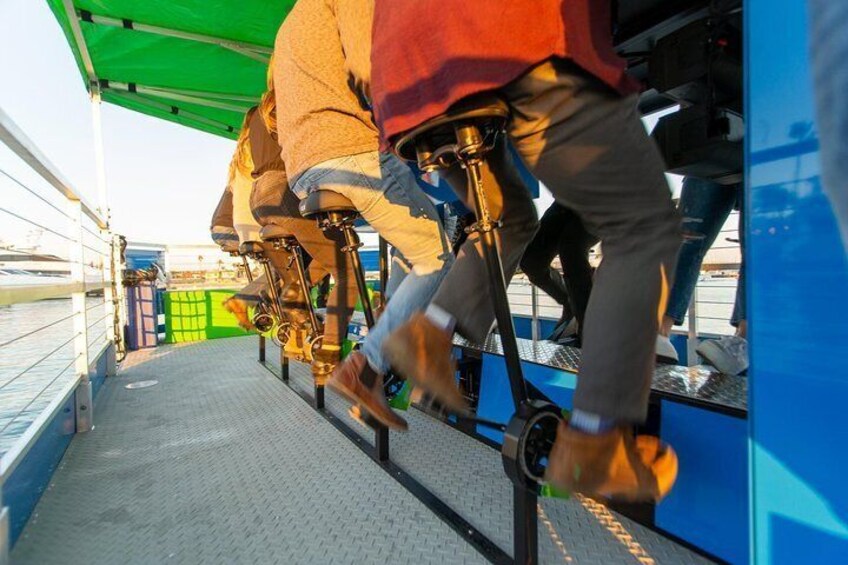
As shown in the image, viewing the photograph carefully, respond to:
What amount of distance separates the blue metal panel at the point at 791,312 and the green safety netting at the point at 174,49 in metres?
2.61

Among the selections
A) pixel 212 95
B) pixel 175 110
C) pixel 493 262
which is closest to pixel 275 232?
pixel 493 262

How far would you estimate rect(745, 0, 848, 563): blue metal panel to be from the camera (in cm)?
55

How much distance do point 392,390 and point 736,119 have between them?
5.41 ft

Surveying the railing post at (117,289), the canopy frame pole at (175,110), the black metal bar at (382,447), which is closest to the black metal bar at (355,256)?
the black metal bar at (382,447)

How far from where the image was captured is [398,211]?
48.2 inches

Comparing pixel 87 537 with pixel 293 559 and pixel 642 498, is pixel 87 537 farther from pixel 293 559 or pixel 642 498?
pixel 642 498

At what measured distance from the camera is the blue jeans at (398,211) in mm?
1217

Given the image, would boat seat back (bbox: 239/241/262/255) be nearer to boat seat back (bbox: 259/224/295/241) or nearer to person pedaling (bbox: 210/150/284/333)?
person pedaling (bbox: 210/150/284/333)

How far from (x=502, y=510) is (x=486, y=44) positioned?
1.21 meters

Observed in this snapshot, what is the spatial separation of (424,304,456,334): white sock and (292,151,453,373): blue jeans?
29 cm

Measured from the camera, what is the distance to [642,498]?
0.67 metres

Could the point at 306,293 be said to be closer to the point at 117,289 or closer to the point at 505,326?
the point at 505,326

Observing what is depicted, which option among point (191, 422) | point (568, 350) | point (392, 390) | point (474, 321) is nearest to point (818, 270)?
point (474, 321)

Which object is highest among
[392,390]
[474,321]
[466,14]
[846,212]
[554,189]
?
[466,14]
